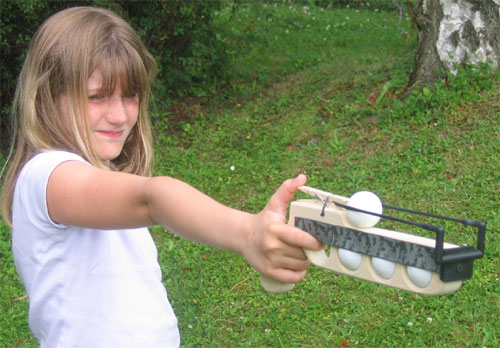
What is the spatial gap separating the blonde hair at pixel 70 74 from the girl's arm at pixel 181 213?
31 cm

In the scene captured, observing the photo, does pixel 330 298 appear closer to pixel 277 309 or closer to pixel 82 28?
pixel 277 309

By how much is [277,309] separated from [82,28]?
2513mm

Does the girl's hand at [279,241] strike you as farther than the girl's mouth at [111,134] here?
No

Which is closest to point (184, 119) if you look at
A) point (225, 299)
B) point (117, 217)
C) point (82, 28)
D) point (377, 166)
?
point (377, 166)

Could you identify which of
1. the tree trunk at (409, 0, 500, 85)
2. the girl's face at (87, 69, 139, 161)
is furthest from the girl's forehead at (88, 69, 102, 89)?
the tree trunk at (409, 0, 500, 85)

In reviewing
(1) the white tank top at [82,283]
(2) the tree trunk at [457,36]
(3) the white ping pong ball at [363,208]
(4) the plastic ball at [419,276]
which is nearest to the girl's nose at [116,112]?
(1) the white tank top at [82,283]

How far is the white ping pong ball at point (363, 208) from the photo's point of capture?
1.36 metres

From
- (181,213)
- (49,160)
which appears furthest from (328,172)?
(181,213)

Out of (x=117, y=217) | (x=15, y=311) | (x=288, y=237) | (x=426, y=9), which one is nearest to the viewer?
(x=288, y=237)

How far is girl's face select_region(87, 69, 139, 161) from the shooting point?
199 cm

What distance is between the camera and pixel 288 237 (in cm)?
137

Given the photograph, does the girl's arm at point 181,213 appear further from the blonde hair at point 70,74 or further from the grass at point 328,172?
the grass at point 328,172

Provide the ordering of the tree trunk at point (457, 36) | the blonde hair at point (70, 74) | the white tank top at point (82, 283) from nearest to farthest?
the white tank top at point (82, 283), the blonde hair at point (70, 74), the tree trunk at point (457, 36)

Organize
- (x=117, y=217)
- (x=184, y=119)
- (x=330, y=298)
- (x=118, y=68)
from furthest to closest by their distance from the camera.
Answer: (x=184, y=119), (x=330, y=298), (x=118, y=68), (x=117, y=217)
